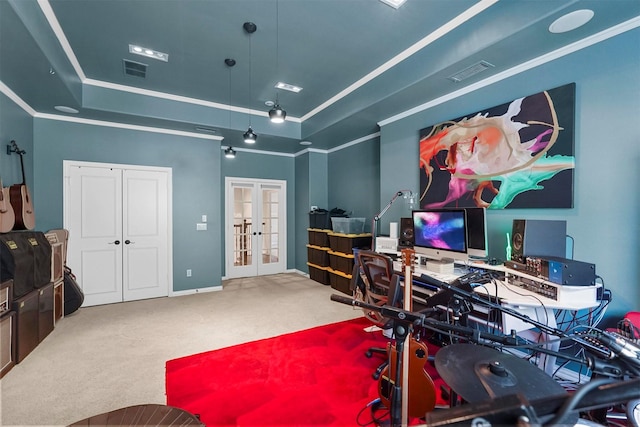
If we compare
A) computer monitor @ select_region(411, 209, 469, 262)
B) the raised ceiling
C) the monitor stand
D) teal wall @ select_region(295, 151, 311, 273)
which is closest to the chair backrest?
the monitor stand

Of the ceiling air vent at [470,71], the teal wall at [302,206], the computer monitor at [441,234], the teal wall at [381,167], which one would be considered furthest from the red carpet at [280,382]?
the teal wall at [302,206]

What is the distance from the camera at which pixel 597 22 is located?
2115 mm

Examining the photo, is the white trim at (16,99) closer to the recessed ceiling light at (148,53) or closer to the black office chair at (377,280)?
the recessed ceiling light at (148,53)

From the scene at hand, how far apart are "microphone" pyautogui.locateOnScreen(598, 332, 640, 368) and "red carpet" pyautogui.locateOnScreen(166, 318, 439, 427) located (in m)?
1.53

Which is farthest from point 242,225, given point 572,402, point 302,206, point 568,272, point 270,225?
point 572,402

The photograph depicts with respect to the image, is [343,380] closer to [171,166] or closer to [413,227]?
[413,227]

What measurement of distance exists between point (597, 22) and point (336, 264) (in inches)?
166

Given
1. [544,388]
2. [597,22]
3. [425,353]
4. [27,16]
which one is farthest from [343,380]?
[27,16]

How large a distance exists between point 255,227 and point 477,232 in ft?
15.4

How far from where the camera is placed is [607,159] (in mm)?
2215

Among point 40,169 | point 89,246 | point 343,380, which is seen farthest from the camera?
point 89,246

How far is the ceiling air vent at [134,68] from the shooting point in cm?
340

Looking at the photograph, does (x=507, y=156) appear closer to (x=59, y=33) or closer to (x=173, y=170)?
(x=59, y=33)

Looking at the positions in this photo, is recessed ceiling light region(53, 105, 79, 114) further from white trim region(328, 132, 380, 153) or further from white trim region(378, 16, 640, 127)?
white trim region(378, 16, 640, 127)
